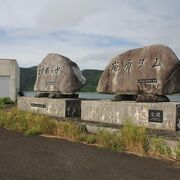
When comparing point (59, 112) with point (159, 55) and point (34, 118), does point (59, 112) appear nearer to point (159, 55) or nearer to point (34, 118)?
point (34, 118)

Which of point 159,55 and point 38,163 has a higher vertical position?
point 159,55

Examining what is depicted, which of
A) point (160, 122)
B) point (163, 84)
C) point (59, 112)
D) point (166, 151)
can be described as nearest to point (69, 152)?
point (166, 151)

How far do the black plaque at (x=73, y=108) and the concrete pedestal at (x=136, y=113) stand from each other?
105cm

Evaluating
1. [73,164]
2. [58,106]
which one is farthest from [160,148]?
[58,106]

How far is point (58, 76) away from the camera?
17016mm

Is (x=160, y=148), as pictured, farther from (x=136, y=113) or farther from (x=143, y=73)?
(x=143, y=73)

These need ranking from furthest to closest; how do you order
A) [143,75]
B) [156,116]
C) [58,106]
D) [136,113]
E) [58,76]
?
1. [58,76]
2. [58,106]
3. [143,75]
4. [136,113]
5. [156,116]

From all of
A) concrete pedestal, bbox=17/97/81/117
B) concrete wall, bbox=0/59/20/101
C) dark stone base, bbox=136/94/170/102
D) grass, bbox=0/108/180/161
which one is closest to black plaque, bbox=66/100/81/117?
concrete pedestal, bbox=17/97/81/117

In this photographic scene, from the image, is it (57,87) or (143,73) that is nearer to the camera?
(143,73)

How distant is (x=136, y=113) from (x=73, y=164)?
193 inches

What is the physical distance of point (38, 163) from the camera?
7.60m

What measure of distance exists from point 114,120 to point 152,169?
5906mm

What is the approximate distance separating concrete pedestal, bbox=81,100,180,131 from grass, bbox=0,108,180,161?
4.42 feet

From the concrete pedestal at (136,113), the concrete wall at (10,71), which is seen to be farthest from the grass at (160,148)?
the concrete wall at (10,71)
